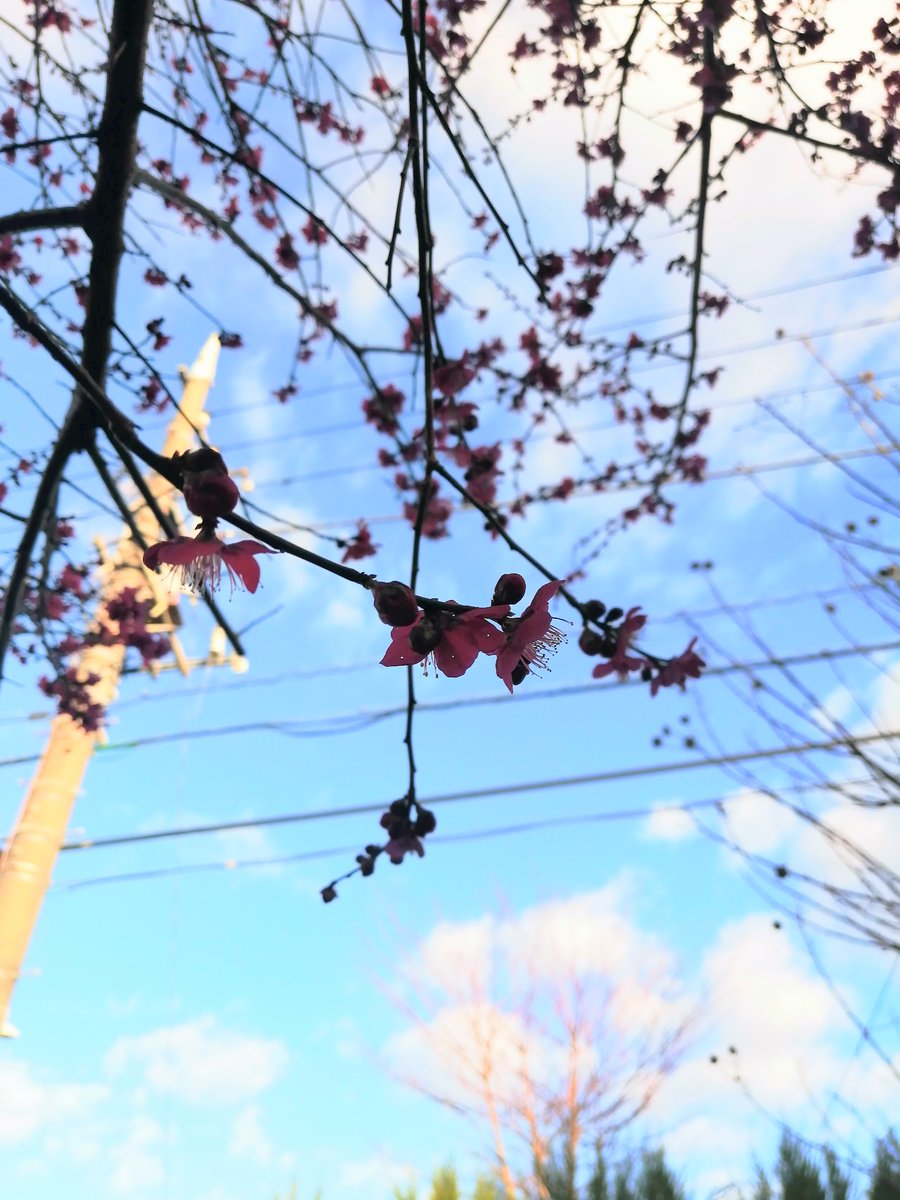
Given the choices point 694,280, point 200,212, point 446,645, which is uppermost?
point 694,280

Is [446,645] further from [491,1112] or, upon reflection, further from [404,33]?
[491,1112]

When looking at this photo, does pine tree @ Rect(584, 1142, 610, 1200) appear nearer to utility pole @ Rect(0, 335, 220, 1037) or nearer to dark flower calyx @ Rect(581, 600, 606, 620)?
utility pole @ Rect(0, 335, 220, 1037)

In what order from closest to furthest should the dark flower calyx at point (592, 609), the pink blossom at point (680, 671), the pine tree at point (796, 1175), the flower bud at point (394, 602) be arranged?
1. the flower bud at point (394, 602)
2. the dark flower calyx at point (592, 609)
3. the pink blossom at point (680, 671)
4. the pine tree at point (796, 1175)

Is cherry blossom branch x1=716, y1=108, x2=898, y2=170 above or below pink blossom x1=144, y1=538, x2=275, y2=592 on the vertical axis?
above

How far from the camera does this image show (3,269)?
315 centimetres

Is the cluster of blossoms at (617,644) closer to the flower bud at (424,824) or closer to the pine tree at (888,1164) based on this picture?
the flower bud at (424,824)

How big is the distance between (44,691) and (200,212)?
2.69 metres

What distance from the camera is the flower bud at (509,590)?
0.82 metres

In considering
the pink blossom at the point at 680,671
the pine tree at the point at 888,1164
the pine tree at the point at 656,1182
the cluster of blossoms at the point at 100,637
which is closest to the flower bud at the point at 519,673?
the pink blossom at the point at 680,671

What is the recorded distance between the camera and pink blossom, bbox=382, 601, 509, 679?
0.79 meters

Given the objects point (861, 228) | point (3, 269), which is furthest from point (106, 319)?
point (861, 228)

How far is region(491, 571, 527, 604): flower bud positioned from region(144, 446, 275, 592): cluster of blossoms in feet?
0.78

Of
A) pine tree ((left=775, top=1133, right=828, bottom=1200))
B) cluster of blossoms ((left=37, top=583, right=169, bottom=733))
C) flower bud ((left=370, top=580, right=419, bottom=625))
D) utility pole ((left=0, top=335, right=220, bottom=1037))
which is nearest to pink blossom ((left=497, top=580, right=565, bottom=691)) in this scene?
flower bud ((left=370, top=580, right=419, bottom=625))

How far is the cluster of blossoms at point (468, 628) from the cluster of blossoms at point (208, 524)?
17cm
